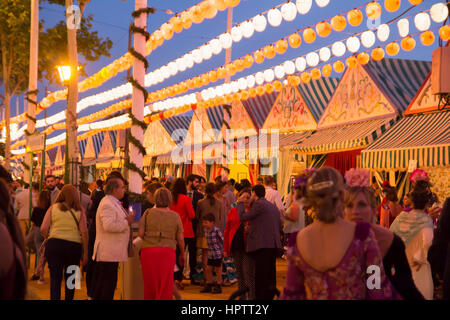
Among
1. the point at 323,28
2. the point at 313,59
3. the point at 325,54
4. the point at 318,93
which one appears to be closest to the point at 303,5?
the point at 323,28

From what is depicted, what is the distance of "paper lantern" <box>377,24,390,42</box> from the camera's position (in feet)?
41.7

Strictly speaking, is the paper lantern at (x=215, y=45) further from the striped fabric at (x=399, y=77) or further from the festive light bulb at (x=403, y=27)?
the festive light bulb at (x=403, y=27)

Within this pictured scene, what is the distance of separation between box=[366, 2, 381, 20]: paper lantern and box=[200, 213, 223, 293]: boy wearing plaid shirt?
5.19 metres

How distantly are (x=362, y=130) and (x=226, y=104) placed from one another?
6.42 meters

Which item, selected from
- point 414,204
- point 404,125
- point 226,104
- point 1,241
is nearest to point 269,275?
point 414,204

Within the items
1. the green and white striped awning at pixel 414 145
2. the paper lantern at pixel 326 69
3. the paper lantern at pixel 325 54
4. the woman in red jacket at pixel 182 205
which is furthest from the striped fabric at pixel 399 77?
the woman in red jacket at pixel 182 205

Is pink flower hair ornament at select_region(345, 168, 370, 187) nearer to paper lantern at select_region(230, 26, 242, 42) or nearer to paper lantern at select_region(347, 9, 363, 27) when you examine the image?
paper lantern at select_region(347, 9, 363, 27)

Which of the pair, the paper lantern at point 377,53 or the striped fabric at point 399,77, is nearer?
the paper lantern at point 377,53

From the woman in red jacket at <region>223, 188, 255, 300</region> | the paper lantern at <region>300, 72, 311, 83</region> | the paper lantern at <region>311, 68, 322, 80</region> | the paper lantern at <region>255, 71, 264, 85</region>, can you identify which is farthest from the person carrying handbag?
the paper lantern at <region>255, 71, 264, 85</region>

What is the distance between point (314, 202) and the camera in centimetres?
329

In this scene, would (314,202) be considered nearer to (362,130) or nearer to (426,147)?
(426,147)

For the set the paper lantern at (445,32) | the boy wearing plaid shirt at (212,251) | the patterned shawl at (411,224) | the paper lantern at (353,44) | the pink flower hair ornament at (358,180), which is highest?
the paper lantern at (353,44)

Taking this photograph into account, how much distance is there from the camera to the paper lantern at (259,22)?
1386cm

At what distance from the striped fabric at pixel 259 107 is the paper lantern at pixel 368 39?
9.47m
